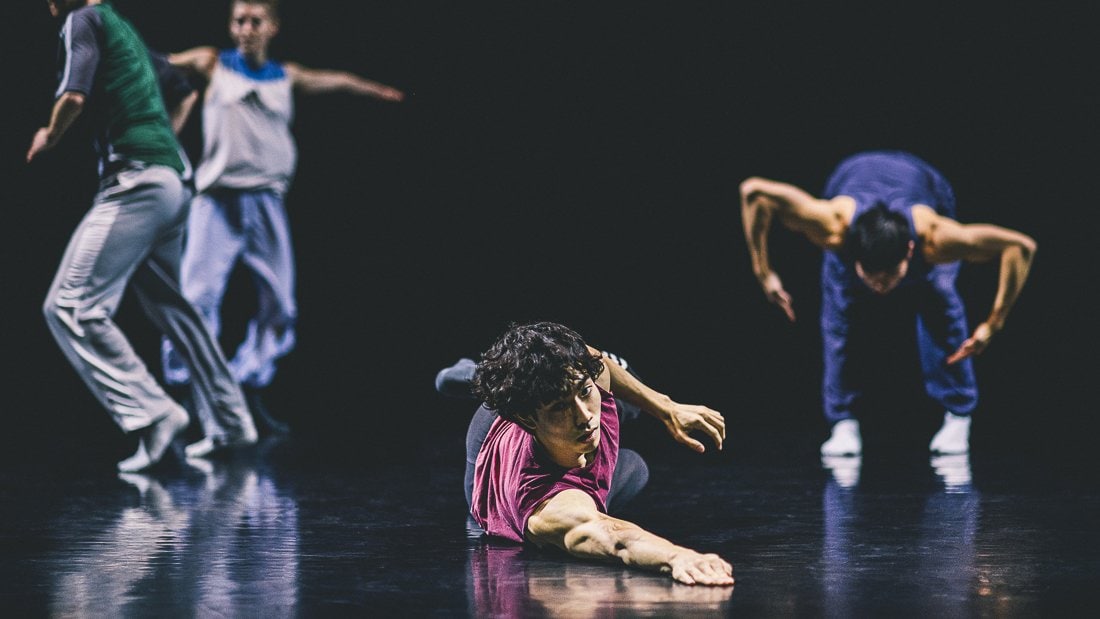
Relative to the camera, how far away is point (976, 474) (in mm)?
3420

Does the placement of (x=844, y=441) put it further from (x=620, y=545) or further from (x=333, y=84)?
(x=333, y=84)

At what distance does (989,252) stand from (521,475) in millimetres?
1843

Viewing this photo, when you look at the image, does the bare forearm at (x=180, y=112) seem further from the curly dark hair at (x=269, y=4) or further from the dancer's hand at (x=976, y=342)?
the dancer's hand at (x=976, y=342)

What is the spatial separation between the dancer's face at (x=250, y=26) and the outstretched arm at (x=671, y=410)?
8.12 ft

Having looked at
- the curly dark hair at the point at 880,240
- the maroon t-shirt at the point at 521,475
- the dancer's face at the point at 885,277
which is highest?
the curly dark hair at the point at 880,240

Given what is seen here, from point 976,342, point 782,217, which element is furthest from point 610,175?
point 976,342

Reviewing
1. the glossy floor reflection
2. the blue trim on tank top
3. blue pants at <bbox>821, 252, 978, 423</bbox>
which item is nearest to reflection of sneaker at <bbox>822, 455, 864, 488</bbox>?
the glossy floor reflection

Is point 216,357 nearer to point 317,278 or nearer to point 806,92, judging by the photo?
point 317,278

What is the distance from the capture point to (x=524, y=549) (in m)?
2.47

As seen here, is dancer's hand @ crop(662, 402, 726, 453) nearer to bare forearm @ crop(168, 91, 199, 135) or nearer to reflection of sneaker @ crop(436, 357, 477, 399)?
reflection of sneaker @ crop(436, 357, 477, 399)

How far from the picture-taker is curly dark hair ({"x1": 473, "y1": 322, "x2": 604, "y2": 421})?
2252mm

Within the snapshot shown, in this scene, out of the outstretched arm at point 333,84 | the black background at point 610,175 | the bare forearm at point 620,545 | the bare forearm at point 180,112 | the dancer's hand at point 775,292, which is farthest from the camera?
the black background at point 610,175

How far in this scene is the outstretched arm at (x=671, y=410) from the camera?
7.86ft

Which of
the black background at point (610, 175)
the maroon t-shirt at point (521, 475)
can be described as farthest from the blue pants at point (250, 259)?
the maroon t-shirt at point (521, 475)
